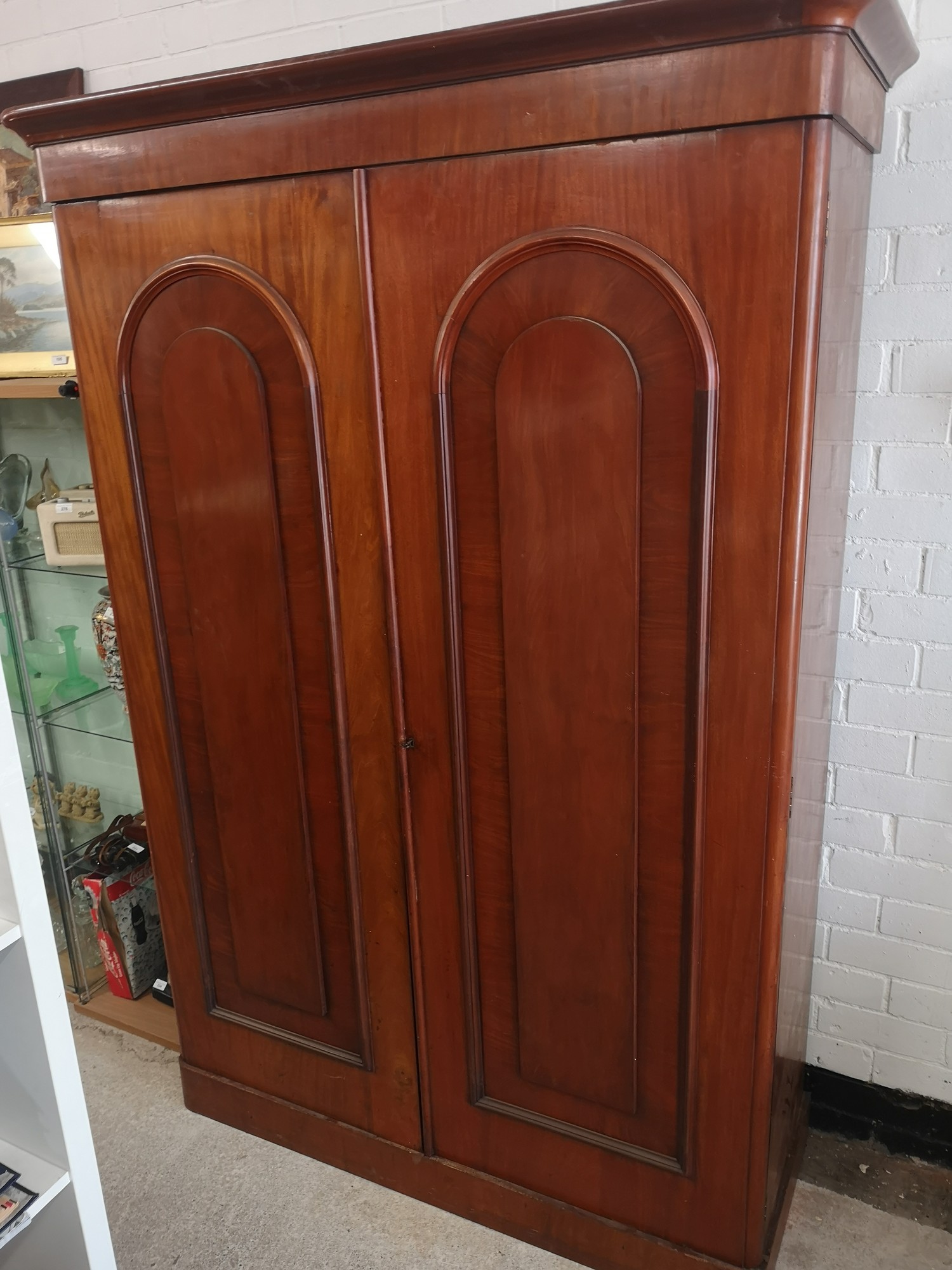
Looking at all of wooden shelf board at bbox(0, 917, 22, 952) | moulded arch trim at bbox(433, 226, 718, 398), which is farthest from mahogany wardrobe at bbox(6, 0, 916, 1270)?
wooden shelf board at bbox(0, 917, 22, 952)

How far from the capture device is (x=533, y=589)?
1.38m

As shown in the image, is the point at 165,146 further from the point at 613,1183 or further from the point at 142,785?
the point at 613,1183

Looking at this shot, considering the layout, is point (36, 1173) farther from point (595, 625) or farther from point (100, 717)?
point (100, 717)

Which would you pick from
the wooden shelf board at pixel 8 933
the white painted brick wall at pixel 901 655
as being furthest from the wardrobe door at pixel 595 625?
the wooden shelf board at pixel 8 933

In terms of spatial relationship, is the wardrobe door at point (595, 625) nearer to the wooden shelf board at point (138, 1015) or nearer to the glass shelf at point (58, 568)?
the wooden shelf board at point (138, 1015)

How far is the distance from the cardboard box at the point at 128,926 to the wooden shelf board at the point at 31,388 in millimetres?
1097

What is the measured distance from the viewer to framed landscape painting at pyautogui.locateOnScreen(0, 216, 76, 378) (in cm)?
217

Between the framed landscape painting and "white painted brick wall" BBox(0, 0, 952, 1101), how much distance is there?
1.12 ft

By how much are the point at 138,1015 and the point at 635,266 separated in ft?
6.64

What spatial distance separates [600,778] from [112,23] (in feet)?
5.99

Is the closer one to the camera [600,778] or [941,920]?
[600,778]

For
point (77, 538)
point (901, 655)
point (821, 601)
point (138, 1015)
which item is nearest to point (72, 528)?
point (77, 538)

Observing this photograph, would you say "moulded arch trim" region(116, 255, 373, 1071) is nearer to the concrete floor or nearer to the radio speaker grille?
the concrete floor

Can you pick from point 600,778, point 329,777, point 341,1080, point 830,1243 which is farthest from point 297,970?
point 830,1243
